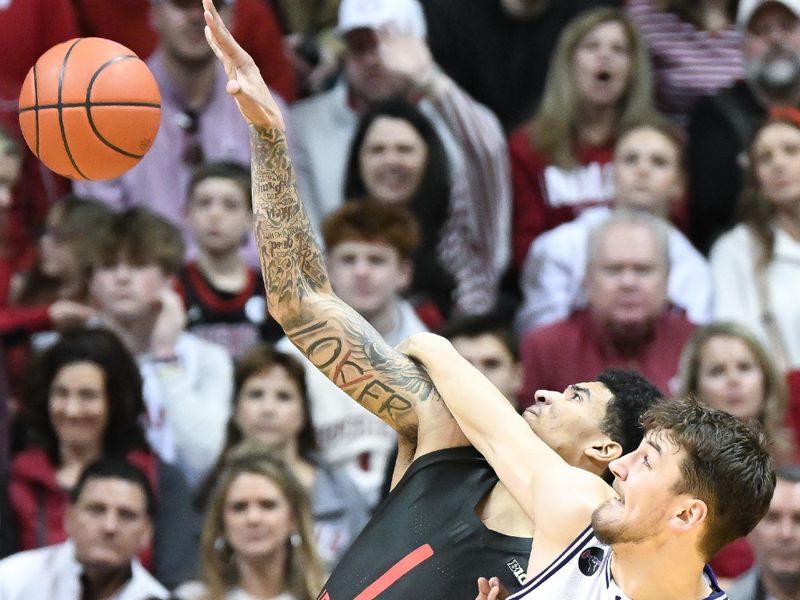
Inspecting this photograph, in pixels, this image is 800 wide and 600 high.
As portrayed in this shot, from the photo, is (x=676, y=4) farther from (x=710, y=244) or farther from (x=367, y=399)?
(x=367, y=399)

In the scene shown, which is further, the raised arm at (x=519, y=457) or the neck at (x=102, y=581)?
the neck at (x=102, y=581)

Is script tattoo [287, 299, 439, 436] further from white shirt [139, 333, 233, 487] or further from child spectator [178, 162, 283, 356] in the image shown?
child spectator [178, 162, 283, 356]

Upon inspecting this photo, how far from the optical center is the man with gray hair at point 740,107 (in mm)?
8930

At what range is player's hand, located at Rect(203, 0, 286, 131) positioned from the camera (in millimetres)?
4605

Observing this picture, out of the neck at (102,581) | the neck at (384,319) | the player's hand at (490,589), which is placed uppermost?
the neck at (384,319)

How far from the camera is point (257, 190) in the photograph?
4.85m

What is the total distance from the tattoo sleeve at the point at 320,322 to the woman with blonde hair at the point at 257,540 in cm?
175

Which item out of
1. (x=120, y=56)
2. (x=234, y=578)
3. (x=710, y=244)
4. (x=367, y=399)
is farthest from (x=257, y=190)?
(x=710, y=244)

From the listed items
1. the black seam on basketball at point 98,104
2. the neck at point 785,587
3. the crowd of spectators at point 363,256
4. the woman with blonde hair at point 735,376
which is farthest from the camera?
the woman with blonde hair at point 735,376

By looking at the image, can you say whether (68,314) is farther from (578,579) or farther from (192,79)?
(578,579)

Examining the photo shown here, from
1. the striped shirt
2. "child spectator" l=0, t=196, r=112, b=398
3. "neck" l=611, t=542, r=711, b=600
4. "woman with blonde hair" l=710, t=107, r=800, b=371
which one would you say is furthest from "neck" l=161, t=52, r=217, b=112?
"neck" l=611, t=542, r=711, b=600

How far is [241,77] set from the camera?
15.3 feet

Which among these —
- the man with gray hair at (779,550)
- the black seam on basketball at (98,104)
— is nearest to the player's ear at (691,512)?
the man with gray hair at (779,550)

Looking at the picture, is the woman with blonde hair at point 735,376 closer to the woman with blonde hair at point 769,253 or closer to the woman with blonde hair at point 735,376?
the woman with blonde hair at point 735,376
